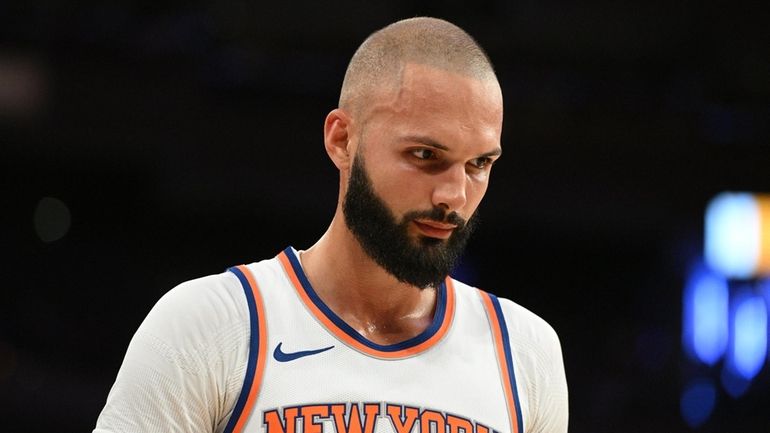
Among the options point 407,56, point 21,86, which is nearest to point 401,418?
point 407,56

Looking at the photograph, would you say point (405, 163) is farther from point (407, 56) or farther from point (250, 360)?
point (250, 360)

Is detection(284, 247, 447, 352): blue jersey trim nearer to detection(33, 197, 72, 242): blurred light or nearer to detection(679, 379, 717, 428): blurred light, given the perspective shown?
detection(679, 379, 717, 428): blurred light

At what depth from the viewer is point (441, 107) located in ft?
8.35

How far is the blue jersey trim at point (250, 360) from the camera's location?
7.92 feet

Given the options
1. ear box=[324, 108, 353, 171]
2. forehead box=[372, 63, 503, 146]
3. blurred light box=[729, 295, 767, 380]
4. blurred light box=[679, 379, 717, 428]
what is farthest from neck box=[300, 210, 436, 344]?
blurred light box=[729, 295, 767, 380]

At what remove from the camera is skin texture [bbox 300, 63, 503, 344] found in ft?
8.30

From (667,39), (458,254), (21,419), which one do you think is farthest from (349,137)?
(667,39)

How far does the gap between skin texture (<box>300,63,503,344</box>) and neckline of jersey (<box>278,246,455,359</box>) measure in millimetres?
32

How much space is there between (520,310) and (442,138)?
2.16 feet

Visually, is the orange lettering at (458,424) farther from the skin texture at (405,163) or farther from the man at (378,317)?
the skin texture at (405,163)

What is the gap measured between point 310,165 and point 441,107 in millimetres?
9535

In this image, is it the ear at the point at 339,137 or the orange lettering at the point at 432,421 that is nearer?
the orange lettering at the point at 432,421

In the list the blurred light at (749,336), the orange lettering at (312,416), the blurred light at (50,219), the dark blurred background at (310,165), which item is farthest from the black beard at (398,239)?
the blurred light at (50,219)

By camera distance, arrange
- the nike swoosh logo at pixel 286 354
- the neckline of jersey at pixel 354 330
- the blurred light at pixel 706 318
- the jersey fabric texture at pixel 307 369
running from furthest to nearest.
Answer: the blurred light at pixel 706 318 → the neckline of jersey at pixel 354 330 → the nike swoosh logo at pixel 286 354 → the jersey fabric texture at pixel 307 369
